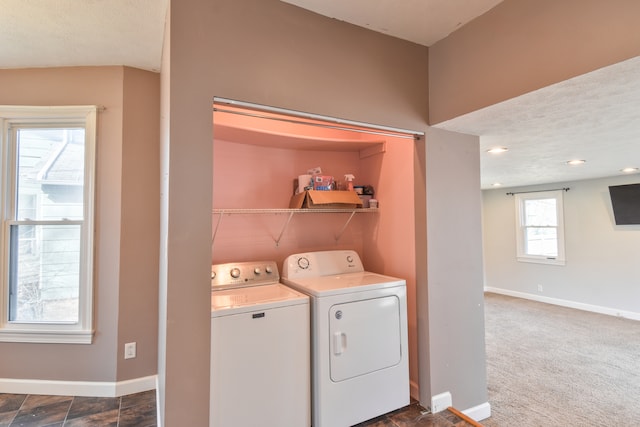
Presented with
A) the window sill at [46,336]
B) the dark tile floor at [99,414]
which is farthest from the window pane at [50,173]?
the dark tile floor at [99,414]

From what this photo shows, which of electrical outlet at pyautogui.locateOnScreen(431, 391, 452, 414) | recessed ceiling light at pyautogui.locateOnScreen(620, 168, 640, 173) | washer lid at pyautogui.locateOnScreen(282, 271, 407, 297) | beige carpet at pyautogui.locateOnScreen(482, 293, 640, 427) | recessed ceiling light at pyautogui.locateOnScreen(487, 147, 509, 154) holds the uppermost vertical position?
recessed ceiling light at pyautogui.locateOnScreen(620, 168, 640, 173)

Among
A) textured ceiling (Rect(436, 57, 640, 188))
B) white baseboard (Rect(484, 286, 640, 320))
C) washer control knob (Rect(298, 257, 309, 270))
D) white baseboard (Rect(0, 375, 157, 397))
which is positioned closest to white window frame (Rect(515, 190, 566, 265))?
white baseboard (Rect(484, 286, 640, 320))

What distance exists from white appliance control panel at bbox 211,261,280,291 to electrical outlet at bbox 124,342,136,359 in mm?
982

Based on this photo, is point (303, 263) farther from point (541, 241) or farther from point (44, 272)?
point (541, 241)

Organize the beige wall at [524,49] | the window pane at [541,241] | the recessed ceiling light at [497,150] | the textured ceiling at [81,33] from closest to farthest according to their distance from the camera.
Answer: the beige wall at [524,49], the textured ceiling at [81,33], the recessed ceiling light at [497,150], the window pane at [541,241]

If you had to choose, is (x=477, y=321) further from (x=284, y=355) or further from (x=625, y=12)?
(x=625, y=12)

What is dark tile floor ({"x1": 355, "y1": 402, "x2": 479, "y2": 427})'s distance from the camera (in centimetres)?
198

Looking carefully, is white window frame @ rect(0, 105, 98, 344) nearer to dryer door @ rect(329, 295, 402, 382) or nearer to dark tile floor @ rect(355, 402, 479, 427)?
dryer door @ rect(329, 295, 402, 382)

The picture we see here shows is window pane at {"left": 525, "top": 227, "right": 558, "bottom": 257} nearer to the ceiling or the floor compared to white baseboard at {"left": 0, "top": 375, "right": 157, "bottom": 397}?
nearer to the ceiling

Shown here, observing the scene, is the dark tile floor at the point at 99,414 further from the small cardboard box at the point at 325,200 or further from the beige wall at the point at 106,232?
the small cardboard box at the point at 325,200

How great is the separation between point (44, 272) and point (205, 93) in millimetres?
2099

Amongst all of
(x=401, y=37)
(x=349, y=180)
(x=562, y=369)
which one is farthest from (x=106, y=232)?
(x=562, y=369)

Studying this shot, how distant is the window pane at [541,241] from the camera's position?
556 centimetres

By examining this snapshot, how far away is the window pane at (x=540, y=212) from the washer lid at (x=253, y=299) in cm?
558
